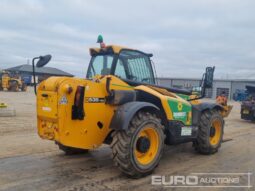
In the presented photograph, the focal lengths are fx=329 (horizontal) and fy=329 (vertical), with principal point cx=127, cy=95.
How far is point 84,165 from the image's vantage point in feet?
20.4

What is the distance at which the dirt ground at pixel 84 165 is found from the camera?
202 inches

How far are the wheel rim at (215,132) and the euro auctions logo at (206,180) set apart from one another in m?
1.85

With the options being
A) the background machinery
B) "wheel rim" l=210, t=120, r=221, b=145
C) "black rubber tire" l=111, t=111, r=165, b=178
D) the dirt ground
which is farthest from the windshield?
the background machinery

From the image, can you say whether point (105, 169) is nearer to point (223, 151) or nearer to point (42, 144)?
point (42, 144)

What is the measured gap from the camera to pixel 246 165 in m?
6.74

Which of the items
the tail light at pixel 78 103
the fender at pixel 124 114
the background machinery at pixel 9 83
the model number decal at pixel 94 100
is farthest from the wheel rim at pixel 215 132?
the background machinery at pixel 9 83

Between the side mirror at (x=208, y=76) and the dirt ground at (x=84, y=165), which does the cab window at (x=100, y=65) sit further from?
the side mirror at (x=208, y=76)

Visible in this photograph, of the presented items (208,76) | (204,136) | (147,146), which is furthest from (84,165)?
(208,76)

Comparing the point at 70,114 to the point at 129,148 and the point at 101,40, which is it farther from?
the point at 101,40

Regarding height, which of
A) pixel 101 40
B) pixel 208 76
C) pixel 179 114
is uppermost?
pixel 101 40

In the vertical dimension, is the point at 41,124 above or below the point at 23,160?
above

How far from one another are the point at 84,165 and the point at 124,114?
1.54 meters

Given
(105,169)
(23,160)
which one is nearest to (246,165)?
(105,169)

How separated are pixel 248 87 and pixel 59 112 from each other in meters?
15.0
